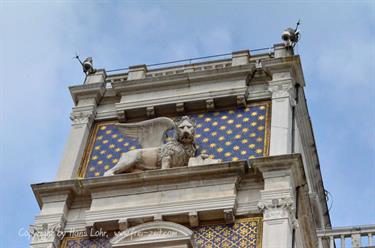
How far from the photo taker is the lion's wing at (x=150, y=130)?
72.9 feet

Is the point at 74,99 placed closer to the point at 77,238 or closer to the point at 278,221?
the point at 77,238

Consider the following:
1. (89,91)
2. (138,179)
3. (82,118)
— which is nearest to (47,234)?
(138,179)

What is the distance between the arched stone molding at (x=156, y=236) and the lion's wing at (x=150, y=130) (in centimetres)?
263

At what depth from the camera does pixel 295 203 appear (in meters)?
20.2

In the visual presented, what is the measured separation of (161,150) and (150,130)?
1.01m

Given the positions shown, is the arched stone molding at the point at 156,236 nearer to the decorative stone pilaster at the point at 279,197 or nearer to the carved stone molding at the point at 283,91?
the decorative stone pilaster at the point at 279,197

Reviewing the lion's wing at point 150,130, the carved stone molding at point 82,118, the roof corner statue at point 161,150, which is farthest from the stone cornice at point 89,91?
the roof corner statue at point 161,150

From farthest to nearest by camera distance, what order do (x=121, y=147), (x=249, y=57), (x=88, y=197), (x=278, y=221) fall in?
1. (x=249, y=57)
2. (x=121, y=147)
3. (x=88, y=197)
4. (x=278, y=221)

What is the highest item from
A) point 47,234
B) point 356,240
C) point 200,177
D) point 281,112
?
point 281,112

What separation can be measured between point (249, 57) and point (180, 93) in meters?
1.93

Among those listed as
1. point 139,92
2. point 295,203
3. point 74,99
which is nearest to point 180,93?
point 139,92

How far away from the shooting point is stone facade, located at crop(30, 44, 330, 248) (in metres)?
19.8

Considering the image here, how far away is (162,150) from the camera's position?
70.8ft

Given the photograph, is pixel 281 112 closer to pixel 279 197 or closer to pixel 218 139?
pixel 218 139
